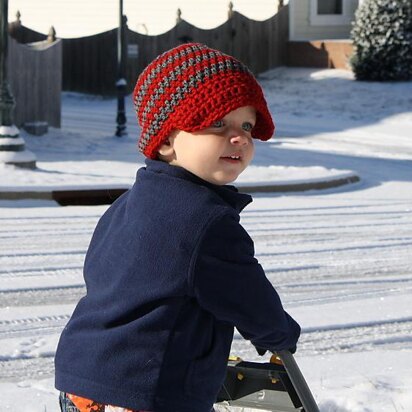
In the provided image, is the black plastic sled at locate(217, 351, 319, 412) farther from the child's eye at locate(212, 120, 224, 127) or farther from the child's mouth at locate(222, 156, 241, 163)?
the child's eye at locate(212, 120, 224, 127)

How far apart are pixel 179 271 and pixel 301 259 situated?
5988 mm

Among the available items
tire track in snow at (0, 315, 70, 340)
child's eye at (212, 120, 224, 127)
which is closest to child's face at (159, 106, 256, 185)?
child's eye at (212, 120, 224, 127)

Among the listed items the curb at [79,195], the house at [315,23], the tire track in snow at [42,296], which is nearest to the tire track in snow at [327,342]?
the tire track in snow at [42,296]

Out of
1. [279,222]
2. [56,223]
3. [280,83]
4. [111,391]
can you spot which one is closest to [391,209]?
[279,222]

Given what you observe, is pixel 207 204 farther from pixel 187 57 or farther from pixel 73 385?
pixel 73 385

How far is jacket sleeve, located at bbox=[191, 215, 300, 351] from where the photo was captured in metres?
2.66

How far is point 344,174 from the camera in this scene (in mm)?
13938

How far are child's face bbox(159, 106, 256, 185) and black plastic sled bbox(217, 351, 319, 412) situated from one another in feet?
1.84

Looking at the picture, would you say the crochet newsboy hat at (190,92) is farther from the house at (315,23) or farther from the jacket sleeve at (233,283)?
A: the house at (315,23)

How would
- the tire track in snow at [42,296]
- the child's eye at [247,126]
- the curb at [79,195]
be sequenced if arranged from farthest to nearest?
the curb at [79,195]
the tire track in snow at [42,296]
the child's eye at [247,126]

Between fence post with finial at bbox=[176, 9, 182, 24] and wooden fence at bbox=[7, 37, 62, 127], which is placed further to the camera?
fence post with finial at bbox=[176, 9, 182, 24]

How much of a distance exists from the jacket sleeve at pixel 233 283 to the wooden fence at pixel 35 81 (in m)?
16.6

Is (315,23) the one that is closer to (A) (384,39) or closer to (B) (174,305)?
(A) (384,39)

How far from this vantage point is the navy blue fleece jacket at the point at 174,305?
8.77 ft
